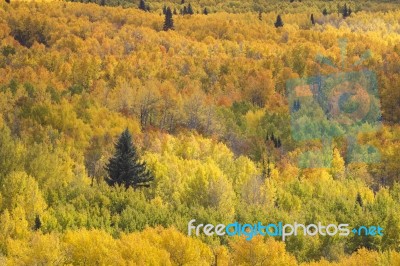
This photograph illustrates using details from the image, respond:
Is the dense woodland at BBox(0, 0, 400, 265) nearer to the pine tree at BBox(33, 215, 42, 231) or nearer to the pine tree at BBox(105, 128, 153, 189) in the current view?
the pine tree at BBox(33, 215, 42, 231)

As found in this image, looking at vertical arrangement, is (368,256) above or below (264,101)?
above

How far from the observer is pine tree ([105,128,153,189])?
7362cm

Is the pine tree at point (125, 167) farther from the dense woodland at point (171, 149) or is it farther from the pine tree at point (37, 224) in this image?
the pine tree at point (37, 224)

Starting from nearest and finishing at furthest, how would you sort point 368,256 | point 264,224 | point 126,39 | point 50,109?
1. point 368,256
2. point 264,224
3. point 50,109
4. point 126,39

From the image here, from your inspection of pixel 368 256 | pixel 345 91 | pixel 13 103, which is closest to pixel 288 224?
pixel 368 256

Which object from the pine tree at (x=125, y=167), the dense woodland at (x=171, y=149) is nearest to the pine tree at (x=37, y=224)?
the dense woodland at (x=171, y=149)

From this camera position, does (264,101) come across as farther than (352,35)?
No

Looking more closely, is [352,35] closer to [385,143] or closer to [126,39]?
[126,39]

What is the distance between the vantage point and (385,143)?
11856 centimetres

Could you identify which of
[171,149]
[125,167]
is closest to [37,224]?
[125,167]

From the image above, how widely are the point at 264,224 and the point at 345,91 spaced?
80575 millimetres

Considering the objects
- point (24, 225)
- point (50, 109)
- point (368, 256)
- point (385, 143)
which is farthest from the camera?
point (385, 143)

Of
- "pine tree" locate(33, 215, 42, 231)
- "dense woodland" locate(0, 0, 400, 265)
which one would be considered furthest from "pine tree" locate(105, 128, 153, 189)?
"pine tree" locate(33, 215, 42, 231)

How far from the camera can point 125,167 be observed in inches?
2923
